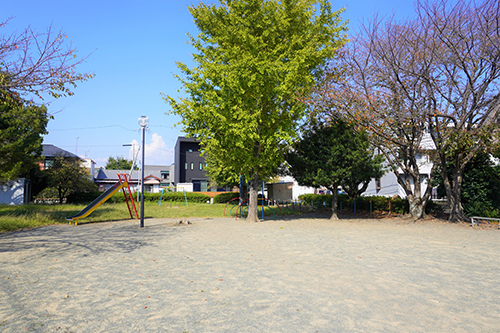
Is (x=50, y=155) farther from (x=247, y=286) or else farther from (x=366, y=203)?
(x=247, y=286)

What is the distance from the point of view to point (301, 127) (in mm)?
18938

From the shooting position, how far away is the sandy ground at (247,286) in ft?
13.2

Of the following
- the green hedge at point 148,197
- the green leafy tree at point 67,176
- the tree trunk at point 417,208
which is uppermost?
the green leafy tree at point 67,176

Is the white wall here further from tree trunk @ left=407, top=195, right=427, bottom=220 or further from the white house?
tree trunk @ left=407, top=195, right=427, bottom=220

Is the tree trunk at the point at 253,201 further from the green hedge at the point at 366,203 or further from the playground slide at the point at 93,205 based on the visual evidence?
the green hedge at the point at 366,203

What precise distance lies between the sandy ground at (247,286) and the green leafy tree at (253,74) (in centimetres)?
640

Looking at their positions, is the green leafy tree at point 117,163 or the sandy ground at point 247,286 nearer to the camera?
the sandy ground at point 247,286

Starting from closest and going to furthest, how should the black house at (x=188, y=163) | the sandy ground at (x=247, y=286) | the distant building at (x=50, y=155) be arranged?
the sandy ground at (x=247, y=286) < the distant building at (x=50, y=155) < the black house at (x=188, y=163)

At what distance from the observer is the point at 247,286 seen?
556cm

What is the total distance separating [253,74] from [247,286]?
10.6m

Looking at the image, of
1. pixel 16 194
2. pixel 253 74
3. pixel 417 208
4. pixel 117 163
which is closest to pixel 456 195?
pixel 417 208

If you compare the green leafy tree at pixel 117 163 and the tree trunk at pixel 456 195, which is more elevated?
the green leafy tree at pixel 117 163

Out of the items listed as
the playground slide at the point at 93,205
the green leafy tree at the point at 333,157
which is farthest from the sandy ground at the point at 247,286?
the green leafy tree at the point at 333,157

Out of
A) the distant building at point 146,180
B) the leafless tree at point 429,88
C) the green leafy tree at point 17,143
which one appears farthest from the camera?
the distant building at point 146,180
